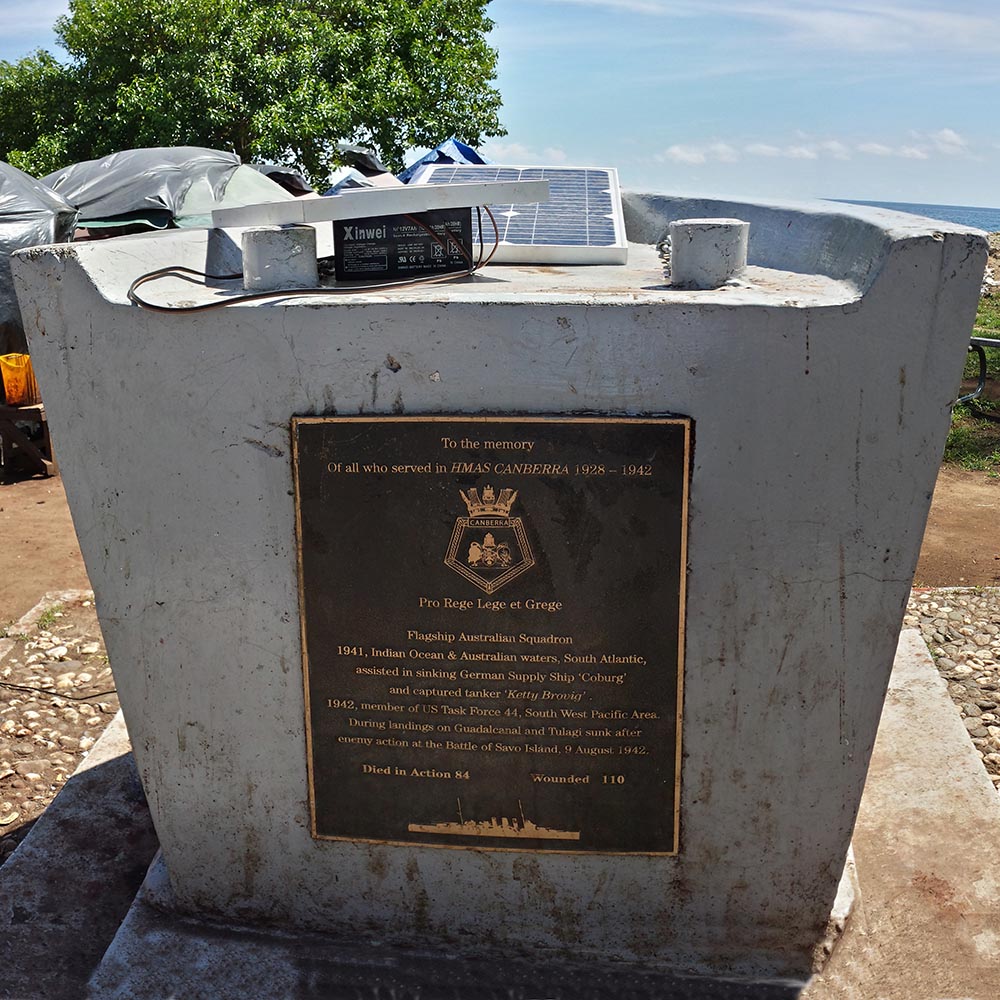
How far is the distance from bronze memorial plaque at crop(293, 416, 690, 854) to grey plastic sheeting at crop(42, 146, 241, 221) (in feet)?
33.4

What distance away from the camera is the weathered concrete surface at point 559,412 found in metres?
2.20

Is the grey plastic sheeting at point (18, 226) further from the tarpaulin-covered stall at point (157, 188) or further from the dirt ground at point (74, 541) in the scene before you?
the dirt ground at point (74, 541)

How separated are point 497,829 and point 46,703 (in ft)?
8.82

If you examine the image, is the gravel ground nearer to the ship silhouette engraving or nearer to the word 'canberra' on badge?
the ship silhouette engraving

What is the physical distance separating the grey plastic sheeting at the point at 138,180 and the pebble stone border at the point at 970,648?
370 inches

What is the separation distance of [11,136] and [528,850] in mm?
17720

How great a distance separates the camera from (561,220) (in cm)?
358

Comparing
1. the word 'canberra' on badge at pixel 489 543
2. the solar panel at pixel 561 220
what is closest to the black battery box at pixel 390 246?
the solar panel at pixel 561 220

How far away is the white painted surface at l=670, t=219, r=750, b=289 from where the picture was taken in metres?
2.52

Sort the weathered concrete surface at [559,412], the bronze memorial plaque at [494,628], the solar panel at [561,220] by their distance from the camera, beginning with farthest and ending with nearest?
the solar panel at [561,220] < the bronze memorial plaque at [494,628] < the weathered concrete surface at [559,412]

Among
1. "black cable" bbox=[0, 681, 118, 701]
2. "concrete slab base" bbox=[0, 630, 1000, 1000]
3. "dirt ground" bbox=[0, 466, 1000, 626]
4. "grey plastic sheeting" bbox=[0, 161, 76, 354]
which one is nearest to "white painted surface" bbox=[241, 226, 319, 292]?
"concrete slab base" bbox=[0, 630, 1000, 1000]

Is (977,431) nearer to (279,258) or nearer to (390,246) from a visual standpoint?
(390,246)

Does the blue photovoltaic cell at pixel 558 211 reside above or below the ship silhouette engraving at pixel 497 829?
above

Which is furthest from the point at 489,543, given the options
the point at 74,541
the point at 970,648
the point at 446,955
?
the point at 74,541
